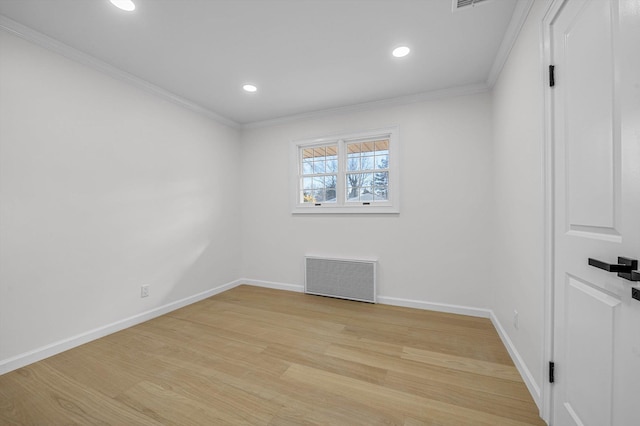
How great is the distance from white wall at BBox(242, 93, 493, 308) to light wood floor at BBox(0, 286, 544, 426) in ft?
1.71

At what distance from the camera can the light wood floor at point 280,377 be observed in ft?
4.91

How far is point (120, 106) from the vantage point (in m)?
2.61

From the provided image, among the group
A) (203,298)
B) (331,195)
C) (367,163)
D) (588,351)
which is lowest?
(203,298)

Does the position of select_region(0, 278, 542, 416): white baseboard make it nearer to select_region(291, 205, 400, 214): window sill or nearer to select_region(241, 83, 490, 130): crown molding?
select_region(291, 205, 400, 214): window sill

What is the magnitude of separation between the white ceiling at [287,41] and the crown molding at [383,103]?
0.18 feet

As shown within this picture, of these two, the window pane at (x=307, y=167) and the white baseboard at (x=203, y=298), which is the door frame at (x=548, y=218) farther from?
the window pane at (x=307, y=167)

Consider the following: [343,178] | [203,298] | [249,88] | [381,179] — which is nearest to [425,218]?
[381,179]

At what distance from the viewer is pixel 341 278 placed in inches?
138

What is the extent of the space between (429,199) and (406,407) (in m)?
2.22

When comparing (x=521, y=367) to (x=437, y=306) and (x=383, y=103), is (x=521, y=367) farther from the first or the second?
(x=383, y=103)

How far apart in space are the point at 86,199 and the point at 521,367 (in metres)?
3.88

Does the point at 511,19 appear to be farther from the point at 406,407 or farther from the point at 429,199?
the point at 406,407

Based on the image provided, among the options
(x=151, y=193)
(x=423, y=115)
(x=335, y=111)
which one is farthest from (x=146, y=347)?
(x=423, y=115)

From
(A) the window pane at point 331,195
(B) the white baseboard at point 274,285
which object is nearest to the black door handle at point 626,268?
(A) the window pane at point 331,195
